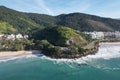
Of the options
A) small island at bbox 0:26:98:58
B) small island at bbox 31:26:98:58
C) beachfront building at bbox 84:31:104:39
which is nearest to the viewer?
small island at bbox 31:26:98:58

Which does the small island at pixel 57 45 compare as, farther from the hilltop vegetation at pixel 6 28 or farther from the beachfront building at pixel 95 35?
Result: the beachfront building at pixel 95 35

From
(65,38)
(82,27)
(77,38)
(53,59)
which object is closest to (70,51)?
(53,59)

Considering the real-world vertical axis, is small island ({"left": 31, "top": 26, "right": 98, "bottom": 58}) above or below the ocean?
above

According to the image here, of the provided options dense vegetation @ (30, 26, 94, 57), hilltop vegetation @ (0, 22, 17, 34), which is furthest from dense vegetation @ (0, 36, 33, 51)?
hilltop vegetation @ (0, 22, 17, 34)

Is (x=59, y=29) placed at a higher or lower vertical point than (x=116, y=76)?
higher

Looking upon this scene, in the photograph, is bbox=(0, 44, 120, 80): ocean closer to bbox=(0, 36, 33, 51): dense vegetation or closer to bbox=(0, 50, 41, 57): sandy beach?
bbox=(0, 50, 41, 57): sandy beach

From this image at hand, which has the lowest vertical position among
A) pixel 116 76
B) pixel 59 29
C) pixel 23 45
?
pixel 116 76

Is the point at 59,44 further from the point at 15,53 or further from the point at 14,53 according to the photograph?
the point at 14,53

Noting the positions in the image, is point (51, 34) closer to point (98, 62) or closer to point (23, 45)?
point (23, 45)
